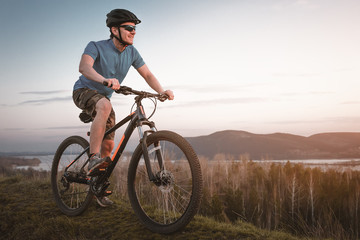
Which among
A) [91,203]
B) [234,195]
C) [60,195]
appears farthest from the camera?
[234,195]

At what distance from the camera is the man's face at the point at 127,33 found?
351cm

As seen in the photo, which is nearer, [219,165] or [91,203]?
[91,203]

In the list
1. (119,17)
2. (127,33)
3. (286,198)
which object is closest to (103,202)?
(127,33)

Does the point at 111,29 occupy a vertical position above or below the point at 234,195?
above

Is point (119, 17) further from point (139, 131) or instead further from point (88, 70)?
point (139, 131)

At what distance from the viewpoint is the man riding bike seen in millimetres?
3410

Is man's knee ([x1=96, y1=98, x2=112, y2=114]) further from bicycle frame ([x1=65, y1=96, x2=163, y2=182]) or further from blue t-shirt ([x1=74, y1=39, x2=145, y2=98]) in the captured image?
blue t-shirt ([x1=74, y1=39, x2=145, y2=98])

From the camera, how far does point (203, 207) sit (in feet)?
21.3

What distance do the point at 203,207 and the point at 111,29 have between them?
4.47m

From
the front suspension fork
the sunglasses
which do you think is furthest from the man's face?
the front suspension fork

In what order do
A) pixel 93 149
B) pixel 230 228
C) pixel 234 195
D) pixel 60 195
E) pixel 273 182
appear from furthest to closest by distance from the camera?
pixel 273 182 → pixel 234 195 → pixel 60 195 → pixel 93 149 → pixel 230 228

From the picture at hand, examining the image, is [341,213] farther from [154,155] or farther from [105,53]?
[105,53]

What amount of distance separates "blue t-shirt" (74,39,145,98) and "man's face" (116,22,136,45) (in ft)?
0.99

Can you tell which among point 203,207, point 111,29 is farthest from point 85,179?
point 203,207
